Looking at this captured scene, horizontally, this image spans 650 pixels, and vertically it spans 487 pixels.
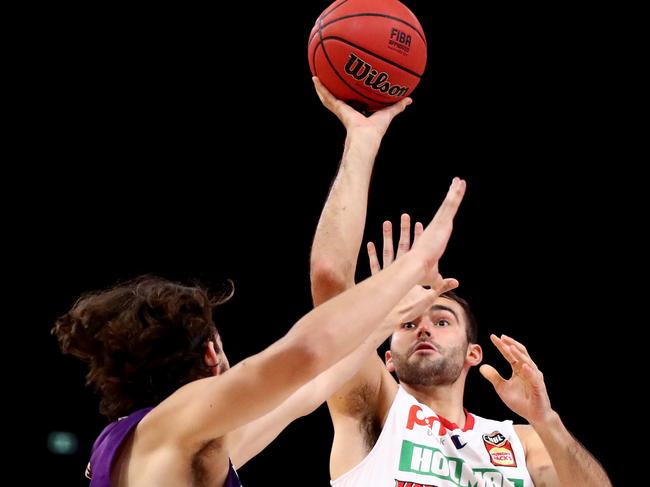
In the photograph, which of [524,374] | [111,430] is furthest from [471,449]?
[111,430]

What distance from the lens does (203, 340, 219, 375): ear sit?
217 cm

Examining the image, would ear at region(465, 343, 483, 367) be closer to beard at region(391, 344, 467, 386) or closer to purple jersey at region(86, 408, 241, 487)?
beard at region(391, 344, 467, 386)

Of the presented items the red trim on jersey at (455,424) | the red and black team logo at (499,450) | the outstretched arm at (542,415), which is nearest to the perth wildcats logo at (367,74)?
the outstretched arm at (542,415)

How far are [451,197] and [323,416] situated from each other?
5148 mm

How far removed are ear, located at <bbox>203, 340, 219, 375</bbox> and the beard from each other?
65.8 inches

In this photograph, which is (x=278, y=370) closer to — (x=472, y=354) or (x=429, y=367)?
(x=429, y=367)

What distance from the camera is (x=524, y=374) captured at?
11.1 feet

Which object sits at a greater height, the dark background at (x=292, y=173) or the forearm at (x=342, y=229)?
the forearm at (x=342, y=229)

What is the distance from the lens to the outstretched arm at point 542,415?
3.36 m

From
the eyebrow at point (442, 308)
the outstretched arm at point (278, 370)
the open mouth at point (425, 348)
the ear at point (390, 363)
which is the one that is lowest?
the ear at point (390, 363)

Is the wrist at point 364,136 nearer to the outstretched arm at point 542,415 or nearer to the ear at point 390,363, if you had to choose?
the outstretched arm at point 542,415

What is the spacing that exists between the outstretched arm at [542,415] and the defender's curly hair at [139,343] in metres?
1.56

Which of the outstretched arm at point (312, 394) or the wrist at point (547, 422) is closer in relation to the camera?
the outstretched arm at point (312, 394)

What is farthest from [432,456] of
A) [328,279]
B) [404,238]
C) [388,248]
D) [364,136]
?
[364,136]
